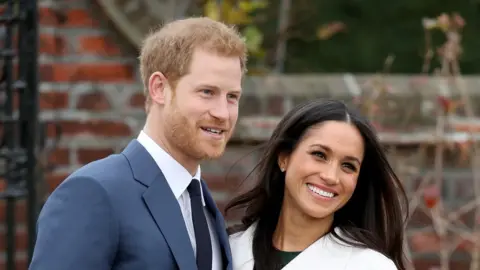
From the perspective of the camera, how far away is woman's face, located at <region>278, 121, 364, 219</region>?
10.8 ft

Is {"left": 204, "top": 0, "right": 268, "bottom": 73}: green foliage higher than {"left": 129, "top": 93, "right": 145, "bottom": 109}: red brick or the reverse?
higher

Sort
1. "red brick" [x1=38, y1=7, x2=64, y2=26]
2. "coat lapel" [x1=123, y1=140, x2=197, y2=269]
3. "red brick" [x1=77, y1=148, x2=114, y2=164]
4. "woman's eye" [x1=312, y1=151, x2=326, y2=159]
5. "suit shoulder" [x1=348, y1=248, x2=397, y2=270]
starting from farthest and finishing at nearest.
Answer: "red brick" [x1=77, y1=148, x2=114, y2=164]
"red brick" [x1=38, y1=7, x2=64, y2=26]
"woman's eye" [x1=312, y1=151, x2=326, y2=159]
"suit shoulder" [x1=348, y1=248, x2=397, y2=270]
"coat lapel" [x1=123, y1=140, x2=197, y2=269]

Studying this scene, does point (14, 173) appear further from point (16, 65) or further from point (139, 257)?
Answer: point (139, 257)

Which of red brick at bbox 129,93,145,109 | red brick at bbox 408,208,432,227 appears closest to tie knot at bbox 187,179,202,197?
red brick at bbox 129,93,145,109

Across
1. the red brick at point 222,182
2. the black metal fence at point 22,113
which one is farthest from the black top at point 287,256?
the red brick at point 222,182

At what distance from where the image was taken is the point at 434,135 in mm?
5387

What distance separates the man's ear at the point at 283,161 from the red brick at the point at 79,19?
6.45ft

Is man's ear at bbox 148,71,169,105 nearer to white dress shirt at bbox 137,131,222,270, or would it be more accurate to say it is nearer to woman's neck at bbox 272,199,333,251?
white dress shirt at bbox 137,131,222,270

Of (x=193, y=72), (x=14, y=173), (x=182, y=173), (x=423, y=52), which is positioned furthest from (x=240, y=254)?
(x=423, y=52)

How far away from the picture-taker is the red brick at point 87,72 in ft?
17.0

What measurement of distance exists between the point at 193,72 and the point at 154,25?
7.76ft

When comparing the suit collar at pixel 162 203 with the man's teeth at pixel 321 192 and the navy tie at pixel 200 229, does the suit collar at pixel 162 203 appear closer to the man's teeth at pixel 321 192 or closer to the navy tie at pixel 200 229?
the navy tie at pixel 200 229

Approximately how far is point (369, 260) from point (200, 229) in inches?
21.0

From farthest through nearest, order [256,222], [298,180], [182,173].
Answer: [256,222] < [298,180] < [182,173]
